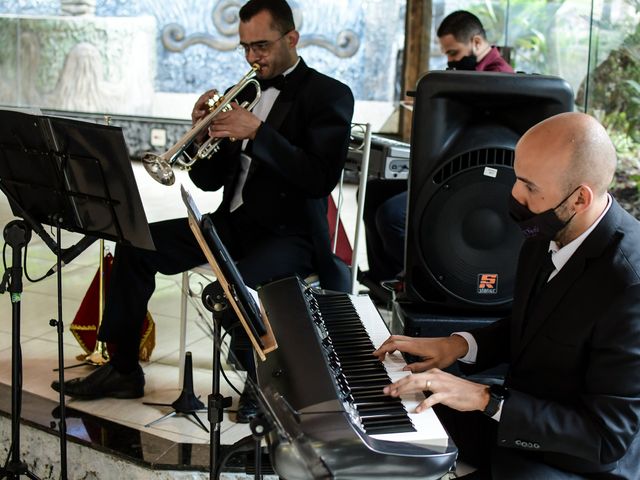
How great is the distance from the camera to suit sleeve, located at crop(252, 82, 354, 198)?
2973mm

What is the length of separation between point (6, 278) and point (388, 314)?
2.23 m

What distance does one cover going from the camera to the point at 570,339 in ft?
5.61

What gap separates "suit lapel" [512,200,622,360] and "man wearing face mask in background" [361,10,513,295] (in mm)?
2422

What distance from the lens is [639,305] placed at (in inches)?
63.9

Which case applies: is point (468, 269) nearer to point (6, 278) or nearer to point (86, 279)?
point (6, 278)

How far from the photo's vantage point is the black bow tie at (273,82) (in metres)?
3.20

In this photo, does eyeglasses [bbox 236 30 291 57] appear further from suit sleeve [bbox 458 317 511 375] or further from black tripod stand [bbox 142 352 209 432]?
suit sleeve [bbox 458 317 511 375]

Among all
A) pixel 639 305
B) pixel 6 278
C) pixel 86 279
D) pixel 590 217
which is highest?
pixel 590 217

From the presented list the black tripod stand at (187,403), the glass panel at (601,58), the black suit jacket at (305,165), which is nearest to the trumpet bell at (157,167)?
the black suit jacket at (305,165)

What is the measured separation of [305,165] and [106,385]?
1.11m

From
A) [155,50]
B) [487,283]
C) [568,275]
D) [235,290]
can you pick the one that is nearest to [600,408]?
[568,275]

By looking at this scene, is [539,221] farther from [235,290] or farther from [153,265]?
[153,265]

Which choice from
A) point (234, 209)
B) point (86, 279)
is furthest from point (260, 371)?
point (86, 279)

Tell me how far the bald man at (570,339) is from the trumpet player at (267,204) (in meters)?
1.25
